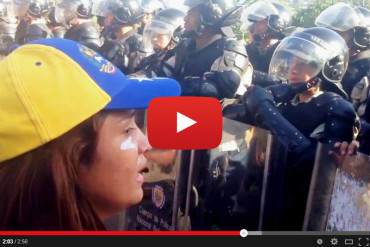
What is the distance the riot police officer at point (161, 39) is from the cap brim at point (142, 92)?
0.15 feet

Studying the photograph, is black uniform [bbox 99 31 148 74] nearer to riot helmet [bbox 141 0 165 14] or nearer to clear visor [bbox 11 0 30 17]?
riot helmet [bbox 141 0 165 14]

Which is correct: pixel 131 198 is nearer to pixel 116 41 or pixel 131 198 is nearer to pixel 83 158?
pixel 83 158

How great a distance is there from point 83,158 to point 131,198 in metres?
0.21

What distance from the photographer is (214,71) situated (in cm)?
188

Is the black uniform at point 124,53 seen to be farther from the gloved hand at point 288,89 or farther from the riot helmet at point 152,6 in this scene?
the gloved hand at point 288,89

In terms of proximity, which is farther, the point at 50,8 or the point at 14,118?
the point at 50,8

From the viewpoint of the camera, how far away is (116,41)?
192 cm

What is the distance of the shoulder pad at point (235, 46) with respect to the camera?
1.85 meters

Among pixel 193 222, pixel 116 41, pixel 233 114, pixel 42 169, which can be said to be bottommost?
pixel 193 222

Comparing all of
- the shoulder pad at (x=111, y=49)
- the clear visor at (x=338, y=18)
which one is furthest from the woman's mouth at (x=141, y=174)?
the clear visor at (x=338, y=18)

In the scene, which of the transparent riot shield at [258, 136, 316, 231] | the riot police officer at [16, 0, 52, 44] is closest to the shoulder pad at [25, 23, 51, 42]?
the riot police officer at [16, 0, 52, 44]

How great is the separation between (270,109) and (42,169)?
756 mm
